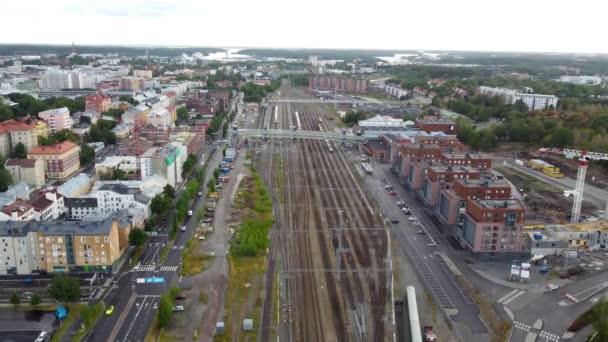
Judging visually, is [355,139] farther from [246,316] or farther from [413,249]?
[246,316]

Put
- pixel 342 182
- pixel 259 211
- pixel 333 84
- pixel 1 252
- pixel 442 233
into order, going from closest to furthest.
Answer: pixel 1 252 → pixel 442 233 → pixel 259 211 → pixel 342 182 → pixel 333 84

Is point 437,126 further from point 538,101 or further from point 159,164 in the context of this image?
point 159,164

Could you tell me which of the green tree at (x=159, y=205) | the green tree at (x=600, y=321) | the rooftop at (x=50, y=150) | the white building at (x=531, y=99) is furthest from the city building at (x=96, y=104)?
the white building at (x=531, y=99)

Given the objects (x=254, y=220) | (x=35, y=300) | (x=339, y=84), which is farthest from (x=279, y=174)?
(x=339, y=84)

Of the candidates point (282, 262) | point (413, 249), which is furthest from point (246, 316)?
point (413, 249)

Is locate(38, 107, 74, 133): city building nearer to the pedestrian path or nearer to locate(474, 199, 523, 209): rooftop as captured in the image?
the pedestrian path

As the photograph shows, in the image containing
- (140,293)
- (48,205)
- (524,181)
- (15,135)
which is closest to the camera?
(140,293)
